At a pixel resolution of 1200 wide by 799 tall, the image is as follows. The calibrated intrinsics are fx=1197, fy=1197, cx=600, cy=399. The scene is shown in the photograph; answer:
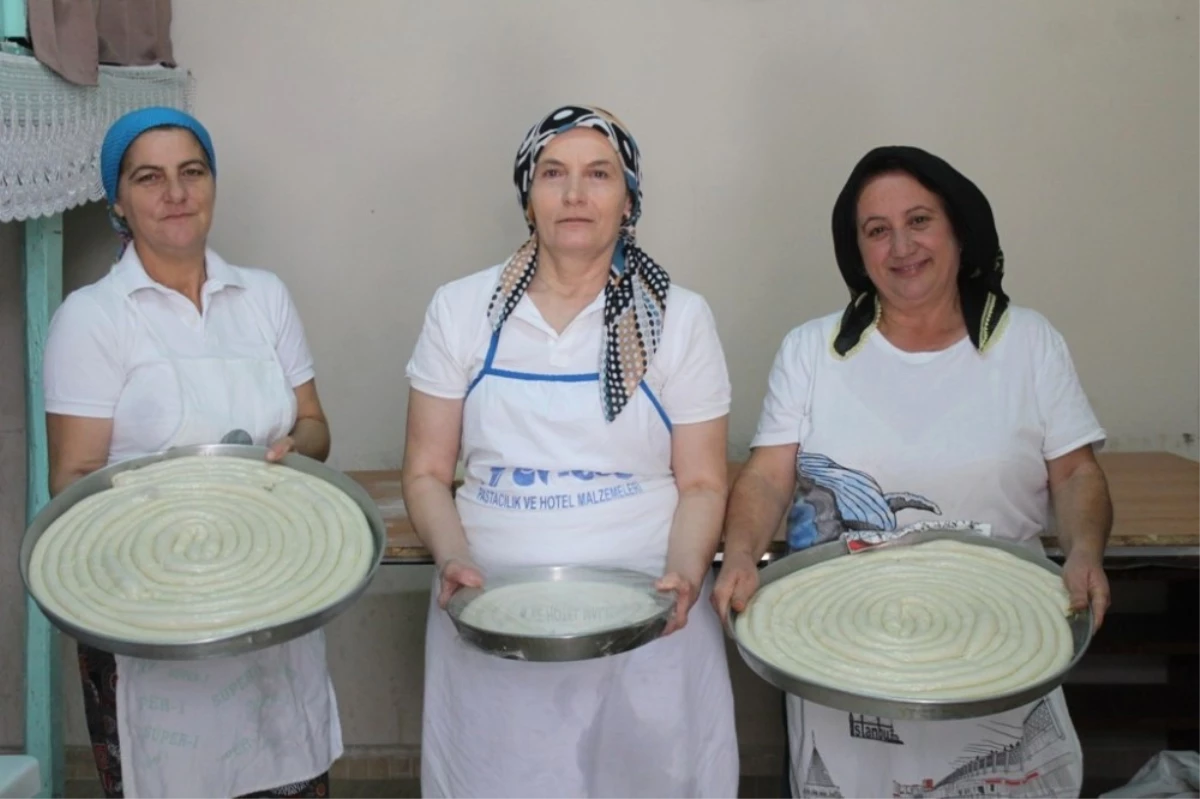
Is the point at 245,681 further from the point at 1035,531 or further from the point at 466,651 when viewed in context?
the point at 1035,531

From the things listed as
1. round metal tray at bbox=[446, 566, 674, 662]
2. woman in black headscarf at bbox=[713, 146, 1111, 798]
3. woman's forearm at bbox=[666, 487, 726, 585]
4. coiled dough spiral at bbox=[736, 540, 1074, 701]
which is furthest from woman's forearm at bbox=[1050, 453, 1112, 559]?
round metal tray at bbox=[446, 566, 674, 662]

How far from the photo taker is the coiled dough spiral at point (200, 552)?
163cm

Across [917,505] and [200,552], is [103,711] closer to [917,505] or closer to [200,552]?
[200,552]

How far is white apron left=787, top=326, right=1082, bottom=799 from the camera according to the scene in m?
1.89

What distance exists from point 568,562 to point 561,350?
1.10 ft

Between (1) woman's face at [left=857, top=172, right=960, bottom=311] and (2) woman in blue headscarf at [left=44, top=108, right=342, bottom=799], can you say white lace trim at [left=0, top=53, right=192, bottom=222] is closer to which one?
(2) woman in blue headscarf at [left=44, top=108, right=342, bottom=799]

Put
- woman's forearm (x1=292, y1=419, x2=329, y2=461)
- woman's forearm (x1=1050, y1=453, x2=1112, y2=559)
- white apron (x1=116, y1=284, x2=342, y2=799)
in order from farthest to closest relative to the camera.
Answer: woman's forearm (x1=292, y1=419, x2=329, y2=461)
white apron (x1=116, y1=284, x2=342, y2=799)
woman's forearm (x1=1050, y1=453, x2=1112, y2=559)

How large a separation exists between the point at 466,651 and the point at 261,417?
21.4 inches

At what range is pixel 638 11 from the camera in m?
3.11

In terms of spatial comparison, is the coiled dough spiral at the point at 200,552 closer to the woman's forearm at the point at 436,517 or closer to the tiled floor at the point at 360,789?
the woman's forearm at the point at 436,517

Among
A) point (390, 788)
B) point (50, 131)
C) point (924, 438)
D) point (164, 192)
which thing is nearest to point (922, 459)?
point (924, 438)

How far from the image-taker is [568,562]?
6.14ft

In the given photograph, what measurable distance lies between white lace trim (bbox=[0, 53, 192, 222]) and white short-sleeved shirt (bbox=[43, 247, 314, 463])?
413 millimetres

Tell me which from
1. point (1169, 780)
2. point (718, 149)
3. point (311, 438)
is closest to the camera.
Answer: point (311, 438)
